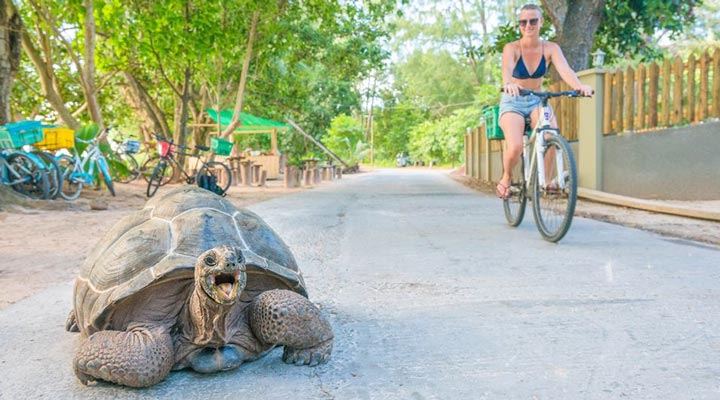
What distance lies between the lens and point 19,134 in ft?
32.3

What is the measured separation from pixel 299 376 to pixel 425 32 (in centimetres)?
5202

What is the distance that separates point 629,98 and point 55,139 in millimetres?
10189

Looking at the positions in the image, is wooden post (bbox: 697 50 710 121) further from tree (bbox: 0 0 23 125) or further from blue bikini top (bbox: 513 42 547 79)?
tree (bbox: 0 0 23 125)

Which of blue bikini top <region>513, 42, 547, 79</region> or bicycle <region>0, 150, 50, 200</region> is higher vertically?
blue bikini top <region>513, 42, 547, 79</region>

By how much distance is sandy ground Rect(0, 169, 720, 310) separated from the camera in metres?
4.25

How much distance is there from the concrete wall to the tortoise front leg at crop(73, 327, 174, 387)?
8.99 m

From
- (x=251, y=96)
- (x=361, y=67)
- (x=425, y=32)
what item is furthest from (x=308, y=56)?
(x=425, y=32)

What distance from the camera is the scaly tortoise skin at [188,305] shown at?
199 cm

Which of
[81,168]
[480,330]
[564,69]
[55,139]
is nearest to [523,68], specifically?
[564,69]

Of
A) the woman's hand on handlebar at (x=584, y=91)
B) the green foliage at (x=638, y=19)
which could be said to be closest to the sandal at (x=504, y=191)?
the woman's hand on handlebar at (x=584, y=91)

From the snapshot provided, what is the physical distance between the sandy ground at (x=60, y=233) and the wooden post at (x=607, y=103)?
5.07ft

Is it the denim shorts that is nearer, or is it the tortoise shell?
the tortoise shell

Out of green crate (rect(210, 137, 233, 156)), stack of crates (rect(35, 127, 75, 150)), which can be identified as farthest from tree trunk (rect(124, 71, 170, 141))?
stack of crates (rect(35, 127, 75, 150))

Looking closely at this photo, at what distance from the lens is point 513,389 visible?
199 cm
